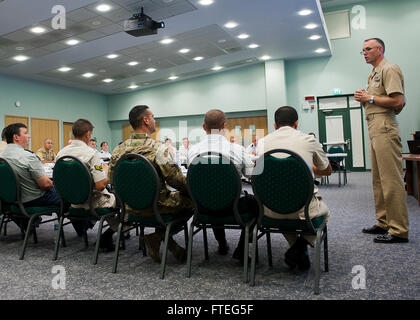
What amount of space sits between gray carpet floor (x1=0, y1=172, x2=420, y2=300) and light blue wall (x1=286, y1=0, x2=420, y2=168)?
7.41m

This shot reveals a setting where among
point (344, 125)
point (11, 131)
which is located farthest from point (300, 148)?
point (344, 125)

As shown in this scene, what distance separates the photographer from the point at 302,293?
165cm

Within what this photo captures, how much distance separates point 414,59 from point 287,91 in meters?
3.63

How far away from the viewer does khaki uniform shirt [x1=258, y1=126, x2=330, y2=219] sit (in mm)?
1843

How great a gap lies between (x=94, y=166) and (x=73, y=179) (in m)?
0.19

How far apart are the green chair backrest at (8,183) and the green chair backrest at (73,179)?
1.45ft

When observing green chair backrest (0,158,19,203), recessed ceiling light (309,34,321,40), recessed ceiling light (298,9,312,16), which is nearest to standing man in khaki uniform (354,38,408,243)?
green chair backrest (0,158,19,203)

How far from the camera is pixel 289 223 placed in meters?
1.80

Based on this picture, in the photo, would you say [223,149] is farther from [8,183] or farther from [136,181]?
[8,183]

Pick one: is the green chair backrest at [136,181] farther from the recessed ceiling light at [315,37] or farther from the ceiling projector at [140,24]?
the recessed ceiling light at [315,37]

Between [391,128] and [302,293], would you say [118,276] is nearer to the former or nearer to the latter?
[302,293]

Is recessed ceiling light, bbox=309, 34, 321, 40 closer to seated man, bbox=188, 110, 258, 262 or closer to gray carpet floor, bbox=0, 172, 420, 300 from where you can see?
gray carpet floor, bbox=0, 172, 420, 300

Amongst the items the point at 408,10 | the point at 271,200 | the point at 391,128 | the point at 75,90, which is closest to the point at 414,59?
the point at 408,10

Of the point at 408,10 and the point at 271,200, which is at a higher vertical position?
the point at 408,10
